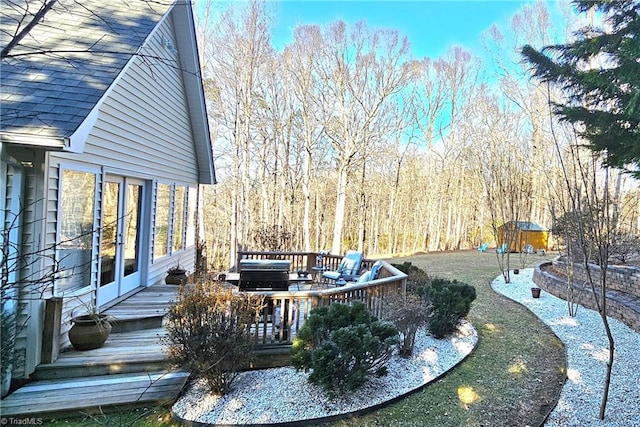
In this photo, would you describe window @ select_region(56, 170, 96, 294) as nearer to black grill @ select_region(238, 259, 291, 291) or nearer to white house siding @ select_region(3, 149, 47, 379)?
white house siding @ select_region(3, 149, 47, 379)

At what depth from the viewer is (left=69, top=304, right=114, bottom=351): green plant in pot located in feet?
13.4

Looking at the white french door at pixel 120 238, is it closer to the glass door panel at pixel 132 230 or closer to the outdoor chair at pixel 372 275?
the glass door panel at pixel 132 230

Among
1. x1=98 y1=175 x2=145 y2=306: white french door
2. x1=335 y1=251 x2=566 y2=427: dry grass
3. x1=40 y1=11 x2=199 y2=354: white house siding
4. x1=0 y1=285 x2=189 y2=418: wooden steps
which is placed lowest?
x1=335 y1=251 x2=566 y2=427: dry grass

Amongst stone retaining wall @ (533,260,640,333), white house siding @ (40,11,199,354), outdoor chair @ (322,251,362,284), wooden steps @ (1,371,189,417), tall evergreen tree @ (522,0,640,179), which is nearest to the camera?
wooden steps @ (1,371,189,417)

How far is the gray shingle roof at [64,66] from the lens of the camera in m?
3.60

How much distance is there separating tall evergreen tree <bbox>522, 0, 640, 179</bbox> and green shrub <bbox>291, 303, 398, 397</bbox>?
4.03 m

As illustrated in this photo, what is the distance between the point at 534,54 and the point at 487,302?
4972 millimetres

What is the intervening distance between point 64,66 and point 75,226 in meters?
1.99

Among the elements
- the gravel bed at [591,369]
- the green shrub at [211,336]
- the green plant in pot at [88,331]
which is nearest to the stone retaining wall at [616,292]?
the gravel bed at [591,369]

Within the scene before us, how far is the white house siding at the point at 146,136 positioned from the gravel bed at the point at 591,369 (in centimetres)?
552

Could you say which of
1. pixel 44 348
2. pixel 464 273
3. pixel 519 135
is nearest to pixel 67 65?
pixel 44 348

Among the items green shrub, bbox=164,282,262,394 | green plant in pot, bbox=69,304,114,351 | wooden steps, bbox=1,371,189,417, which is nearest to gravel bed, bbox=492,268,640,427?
green shrub, bbox=164,282,262,394

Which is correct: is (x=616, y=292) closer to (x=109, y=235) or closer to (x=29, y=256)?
(x=109, y=235)

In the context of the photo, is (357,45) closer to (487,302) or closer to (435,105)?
(435,105)
